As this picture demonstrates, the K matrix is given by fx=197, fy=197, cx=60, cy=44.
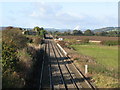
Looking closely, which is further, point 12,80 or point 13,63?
point 13,63

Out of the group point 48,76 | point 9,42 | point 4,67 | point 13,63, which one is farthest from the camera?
point 48,76

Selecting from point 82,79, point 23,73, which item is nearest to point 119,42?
point 82,79

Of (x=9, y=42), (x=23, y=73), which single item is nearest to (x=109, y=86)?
(x=23, y=73)

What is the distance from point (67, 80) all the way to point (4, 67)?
6.02 meters

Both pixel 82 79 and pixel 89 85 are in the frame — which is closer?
pixel 89 85

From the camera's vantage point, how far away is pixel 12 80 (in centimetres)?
1113

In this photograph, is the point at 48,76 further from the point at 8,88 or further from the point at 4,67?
the point at 8,88

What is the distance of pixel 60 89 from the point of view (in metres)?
13.5

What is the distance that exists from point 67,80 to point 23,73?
4400 millimetres

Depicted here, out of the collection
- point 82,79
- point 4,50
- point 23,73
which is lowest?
point 82,79

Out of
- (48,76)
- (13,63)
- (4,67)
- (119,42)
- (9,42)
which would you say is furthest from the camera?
(119,42)

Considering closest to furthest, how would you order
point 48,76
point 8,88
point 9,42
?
point 8,88, point 9,42, point 48,76

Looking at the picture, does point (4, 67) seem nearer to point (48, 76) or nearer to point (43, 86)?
point (43, 86)

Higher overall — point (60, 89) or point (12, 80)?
point (12, 80)
